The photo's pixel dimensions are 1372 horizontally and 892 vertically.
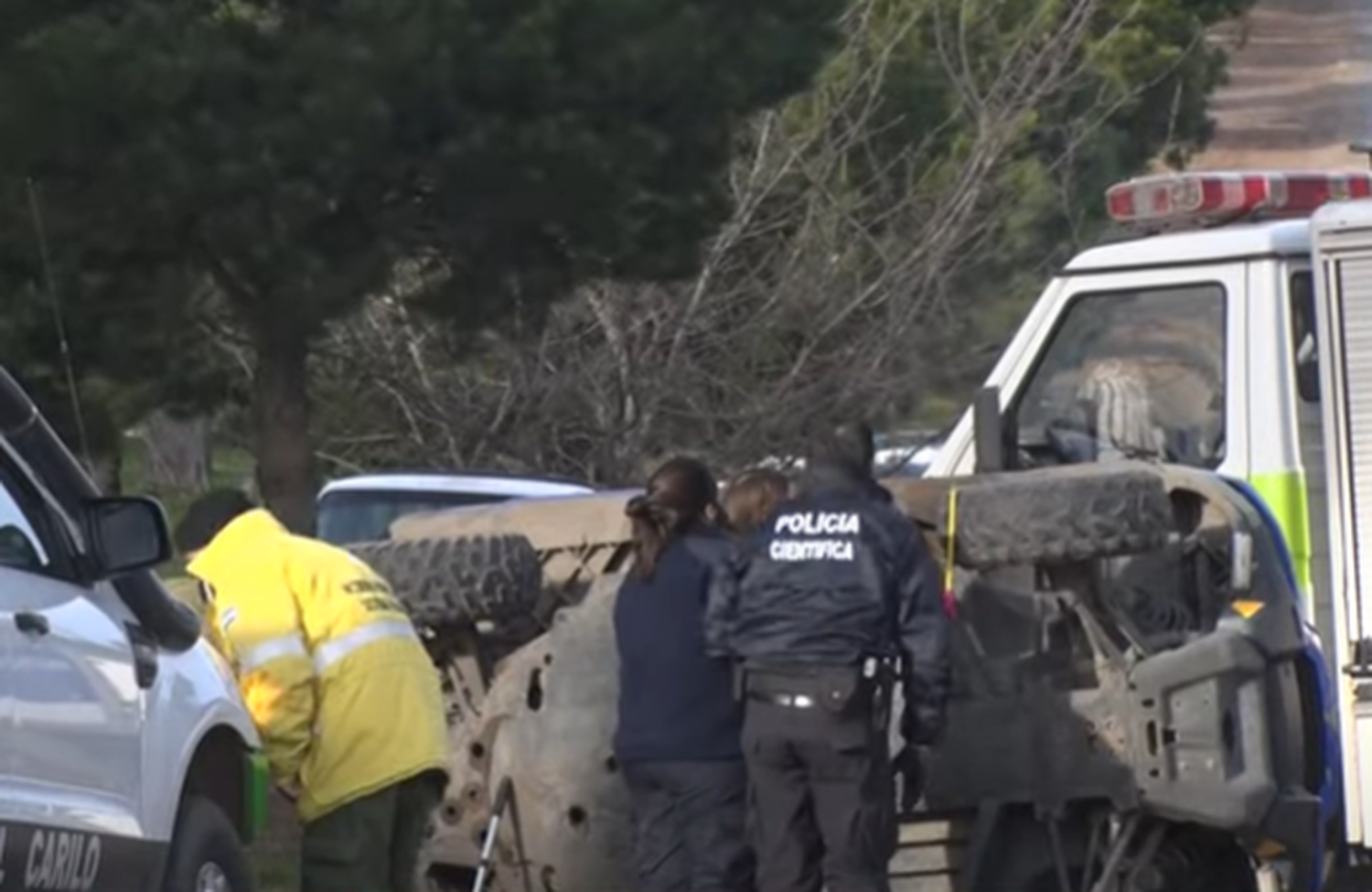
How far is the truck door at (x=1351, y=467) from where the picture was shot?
8.73 m

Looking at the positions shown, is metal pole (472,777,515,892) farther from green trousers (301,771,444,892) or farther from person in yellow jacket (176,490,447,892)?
person in yellow jacket (176,490,447,892)

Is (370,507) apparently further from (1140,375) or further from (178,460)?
(178,460)

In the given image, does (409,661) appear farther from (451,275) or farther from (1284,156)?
(1284,156)

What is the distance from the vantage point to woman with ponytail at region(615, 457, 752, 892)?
8.18 metres

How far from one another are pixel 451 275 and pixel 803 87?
5.63 ft

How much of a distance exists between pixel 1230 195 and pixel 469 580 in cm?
279

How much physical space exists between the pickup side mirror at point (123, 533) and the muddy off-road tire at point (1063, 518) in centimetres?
271

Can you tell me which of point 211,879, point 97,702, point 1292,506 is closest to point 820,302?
point 1292,506

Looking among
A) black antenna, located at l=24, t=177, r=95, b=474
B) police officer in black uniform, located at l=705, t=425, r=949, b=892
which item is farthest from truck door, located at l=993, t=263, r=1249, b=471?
black antenna, located at l=24, t=177, r=95, b=474

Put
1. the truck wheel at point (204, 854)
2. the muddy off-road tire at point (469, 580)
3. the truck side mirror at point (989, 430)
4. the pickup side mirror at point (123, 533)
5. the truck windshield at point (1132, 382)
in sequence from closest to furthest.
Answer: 1. the pickup side mirror at point (123, 533)
2. the truck wheel at point (204, 854)
3. the muddy off-road tire at point (469, 580)
4. the truck side mirror at point (989, 430)
5. the truck windshield at point (1132, 382)

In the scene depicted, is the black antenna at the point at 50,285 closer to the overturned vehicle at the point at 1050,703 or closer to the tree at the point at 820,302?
the overturned vehicle at the point at 1050,703

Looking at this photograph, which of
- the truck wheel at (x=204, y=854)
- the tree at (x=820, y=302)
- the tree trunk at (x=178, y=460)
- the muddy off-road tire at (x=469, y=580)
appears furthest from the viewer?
the tree trunk at (x=178, y=460)

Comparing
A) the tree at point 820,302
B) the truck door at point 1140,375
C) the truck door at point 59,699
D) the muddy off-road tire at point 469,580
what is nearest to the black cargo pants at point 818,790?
the muddy off-road tire at point 469,580

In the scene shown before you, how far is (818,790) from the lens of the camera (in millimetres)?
7934
